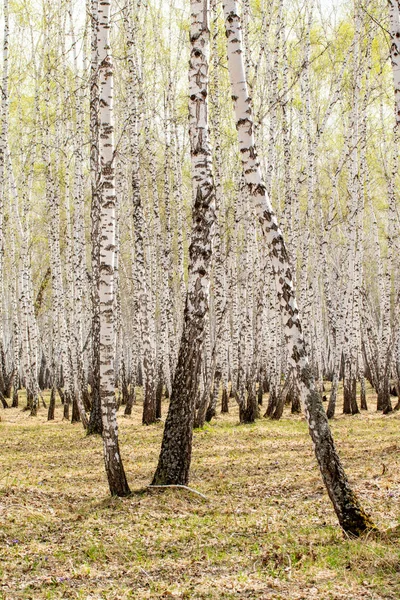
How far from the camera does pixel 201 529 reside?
5695 mm

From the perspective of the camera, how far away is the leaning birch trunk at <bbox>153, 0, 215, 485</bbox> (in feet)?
21.9

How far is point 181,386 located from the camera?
6668mm

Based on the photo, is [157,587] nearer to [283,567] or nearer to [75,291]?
[283,567]

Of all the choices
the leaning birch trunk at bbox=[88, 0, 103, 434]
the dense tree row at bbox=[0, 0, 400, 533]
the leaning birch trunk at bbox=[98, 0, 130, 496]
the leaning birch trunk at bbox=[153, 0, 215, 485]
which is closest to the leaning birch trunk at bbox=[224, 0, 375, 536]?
the dense tree row at bbox=[0, 0, 400, 533]

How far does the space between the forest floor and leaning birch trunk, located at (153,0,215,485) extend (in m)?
0.45

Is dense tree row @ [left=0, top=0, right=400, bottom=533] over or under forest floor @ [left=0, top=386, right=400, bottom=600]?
over

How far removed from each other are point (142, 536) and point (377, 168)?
816 inches

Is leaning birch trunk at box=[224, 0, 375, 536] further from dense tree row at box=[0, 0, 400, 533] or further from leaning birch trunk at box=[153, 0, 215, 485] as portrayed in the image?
leaning birch trunk at box=[153, 0, 215, 485]

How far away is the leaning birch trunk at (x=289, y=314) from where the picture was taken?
4.90m

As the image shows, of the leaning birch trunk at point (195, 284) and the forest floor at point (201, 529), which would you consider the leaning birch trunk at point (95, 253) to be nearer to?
the forest floor at point (201, 529)

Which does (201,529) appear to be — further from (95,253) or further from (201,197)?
(95,253)

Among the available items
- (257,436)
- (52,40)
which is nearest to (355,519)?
(257,436)

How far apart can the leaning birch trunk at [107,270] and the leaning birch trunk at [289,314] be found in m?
1.48

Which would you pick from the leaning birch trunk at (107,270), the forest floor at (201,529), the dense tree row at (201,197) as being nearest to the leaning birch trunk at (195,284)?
the dense tree row at (201,197)
